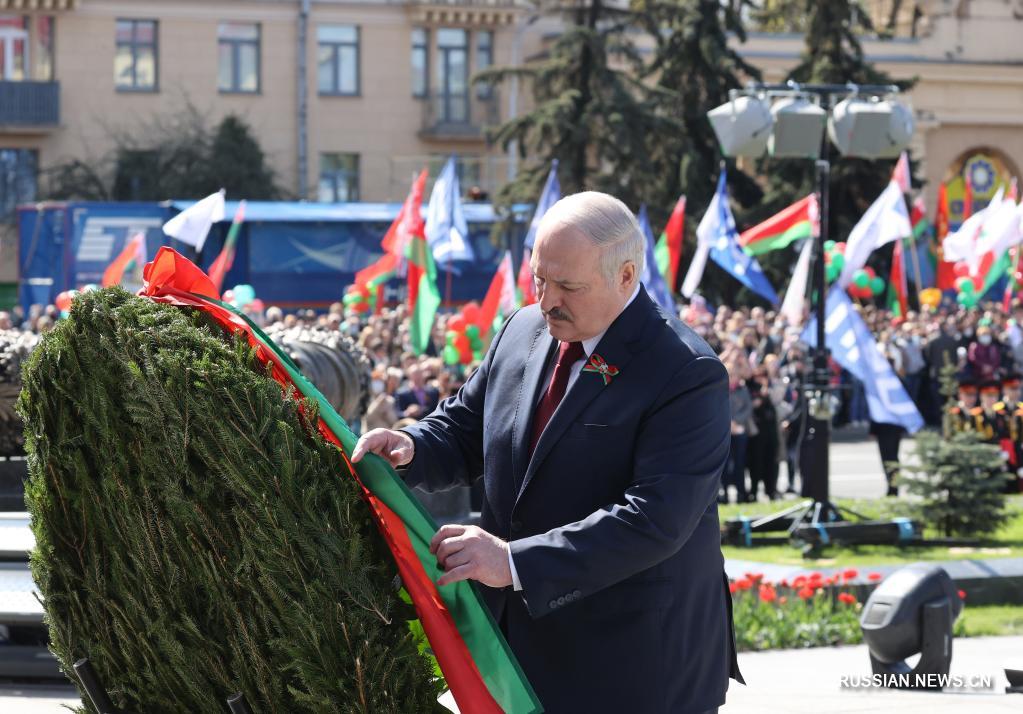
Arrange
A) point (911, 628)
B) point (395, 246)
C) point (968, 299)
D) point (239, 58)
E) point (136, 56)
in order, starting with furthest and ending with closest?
point (239, 58) < point (136, 56) < point (968, 299) < point (395, 246) < point (911, 628)

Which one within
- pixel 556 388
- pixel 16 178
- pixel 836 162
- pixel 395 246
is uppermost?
pixel 556 388

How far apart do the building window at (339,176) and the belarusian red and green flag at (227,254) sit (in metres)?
13.8

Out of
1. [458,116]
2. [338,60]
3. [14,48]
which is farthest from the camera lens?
[458,116]

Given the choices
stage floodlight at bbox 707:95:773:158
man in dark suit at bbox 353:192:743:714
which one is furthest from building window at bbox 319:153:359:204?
man in dark suit at bbox 353:192:743:714

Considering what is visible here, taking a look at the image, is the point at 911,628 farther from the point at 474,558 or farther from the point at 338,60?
the point at 338,60

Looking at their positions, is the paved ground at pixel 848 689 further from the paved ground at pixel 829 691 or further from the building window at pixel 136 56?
the building window at pixel 136 56

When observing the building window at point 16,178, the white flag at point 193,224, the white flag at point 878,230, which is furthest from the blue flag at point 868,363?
the building window at point 16,178

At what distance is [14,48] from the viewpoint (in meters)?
41.2

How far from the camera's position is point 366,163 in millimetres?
44500

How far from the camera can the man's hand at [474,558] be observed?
3.41 m

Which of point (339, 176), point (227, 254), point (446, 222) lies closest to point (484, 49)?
point (339, 176)

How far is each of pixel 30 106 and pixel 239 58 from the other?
558 cm

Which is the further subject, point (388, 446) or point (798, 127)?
point (798, 127)

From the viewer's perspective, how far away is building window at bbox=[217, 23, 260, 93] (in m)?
43.2
